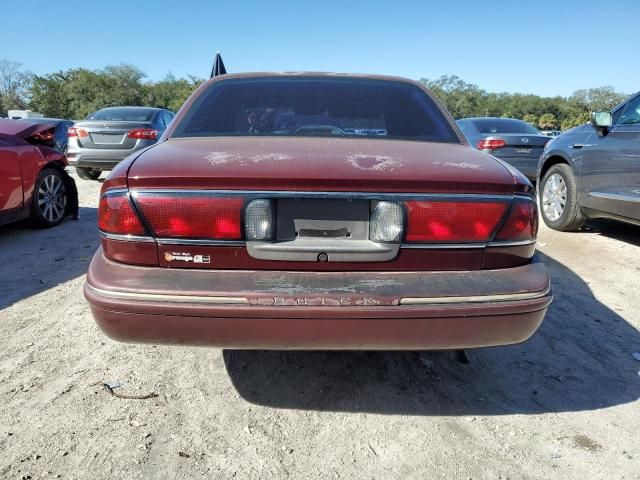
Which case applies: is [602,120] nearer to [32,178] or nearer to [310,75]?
[310,75]

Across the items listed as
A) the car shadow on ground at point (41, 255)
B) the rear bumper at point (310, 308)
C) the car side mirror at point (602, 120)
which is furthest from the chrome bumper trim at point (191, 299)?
the car side mirror at point (602, 120)

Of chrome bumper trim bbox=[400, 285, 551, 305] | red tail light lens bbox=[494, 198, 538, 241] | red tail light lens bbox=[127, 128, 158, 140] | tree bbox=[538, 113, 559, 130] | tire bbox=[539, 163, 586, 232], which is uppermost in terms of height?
red tail light lens bbox=[494, 198, 538, 241]

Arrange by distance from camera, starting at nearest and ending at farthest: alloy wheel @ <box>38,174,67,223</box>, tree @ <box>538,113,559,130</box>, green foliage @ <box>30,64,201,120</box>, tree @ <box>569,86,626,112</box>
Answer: alloy wheel @ <box>38,174,67,223</box>, green foliage @ <box>30,64,201,120</box>, tree @ <box>538,113,559,130</box>, tree @ <box>569,86,626,112</box>

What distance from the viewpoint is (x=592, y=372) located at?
2656 millimetres

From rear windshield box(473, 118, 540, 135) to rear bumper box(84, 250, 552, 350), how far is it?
814cm

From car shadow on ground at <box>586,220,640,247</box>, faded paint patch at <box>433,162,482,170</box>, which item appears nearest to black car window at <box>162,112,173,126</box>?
car shadow on ground at <box>586,220,640,247</box>

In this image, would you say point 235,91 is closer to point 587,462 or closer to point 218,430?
point 218,430

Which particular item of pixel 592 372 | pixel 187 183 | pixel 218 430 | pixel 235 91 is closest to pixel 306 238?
pixel 187 183

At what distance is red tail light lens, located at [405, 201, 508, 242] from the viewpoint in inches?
73.4

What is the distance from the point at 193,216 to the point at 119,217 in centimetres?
31

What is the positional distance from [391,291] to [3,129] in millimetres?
5235

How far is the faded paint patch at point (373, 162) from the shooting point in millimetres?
1896

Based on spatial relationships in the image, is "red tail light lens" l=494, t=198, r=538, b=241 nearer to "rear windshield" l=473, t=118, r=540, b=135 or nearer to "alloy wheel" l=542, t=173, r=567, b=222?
"alloy wheel" l=542, t=173, r=567, b=222

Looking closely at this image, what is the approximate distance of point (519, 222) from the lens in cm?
195
